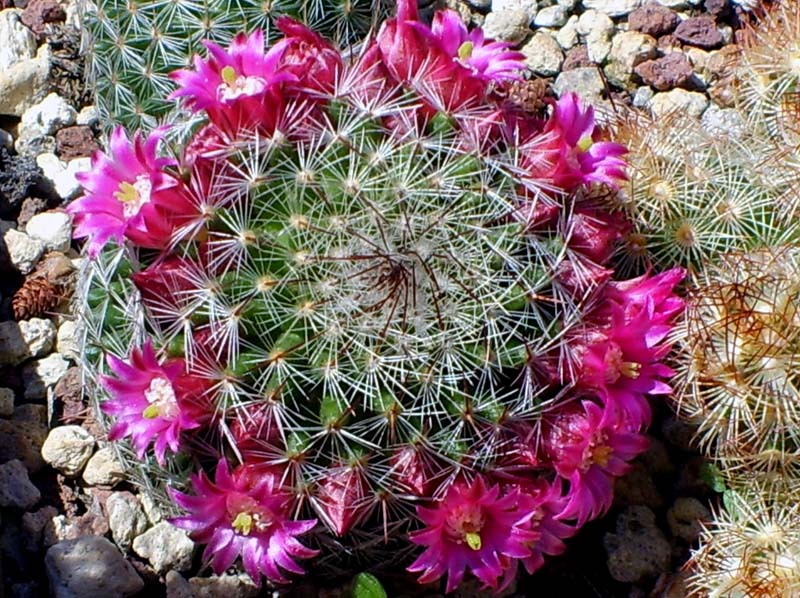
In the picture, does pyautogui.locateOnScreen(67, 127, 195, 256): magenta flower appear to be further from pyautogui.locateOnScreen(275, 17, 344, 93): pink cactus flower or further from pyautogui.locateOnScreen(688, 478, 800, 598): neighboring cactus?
pyautogui.locateOnScreen(688, 478, 800, 598): neighboring cactus

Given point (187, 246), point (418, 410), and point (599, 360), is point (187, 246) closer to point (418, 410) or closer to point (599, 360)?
point (418, 410)

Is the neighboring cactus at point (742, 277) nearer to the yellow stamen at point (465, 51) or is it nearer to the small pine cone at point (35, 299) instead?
the yellow stamen at point (465, 51)

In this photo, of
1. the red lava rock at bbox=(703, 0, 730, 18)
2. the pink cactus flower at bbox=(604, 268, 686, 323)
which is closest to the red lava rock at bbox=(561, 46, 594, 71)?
the red lava rock at bbox=(703, 0, 730, 18)

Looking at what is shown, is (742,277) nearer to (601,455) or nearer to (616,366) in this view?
(616,366)

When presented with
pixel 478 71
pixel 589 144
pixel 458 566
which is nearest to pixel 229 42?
pixel 478 71

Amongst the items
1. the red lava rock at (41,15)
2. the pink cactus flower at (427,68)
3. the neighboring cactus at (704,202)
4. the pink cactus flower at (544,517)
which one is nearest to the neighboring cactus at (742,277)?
the neighboring cactus at (704,202)
